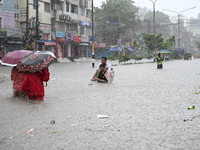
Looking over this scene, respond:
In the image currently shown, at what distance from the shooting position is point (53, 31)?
51062 millimetres

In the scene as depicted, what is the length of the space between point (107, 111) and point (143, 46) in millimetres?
73348

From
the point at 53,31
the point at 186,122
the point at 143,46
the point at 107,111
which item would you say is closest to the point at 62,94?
the point at 107,111

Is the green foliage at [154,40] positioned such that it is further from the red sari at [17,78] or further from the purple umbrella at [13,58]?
the red sari at [17,78]

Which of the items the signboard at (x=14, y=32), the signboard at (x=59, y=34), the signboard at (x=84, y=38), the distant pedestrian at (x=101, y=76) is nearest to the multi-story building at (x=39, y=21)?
the signboard at (x=14, y=32)

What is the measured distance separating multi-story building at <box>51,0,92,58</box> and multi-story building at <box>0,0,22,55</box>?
33.4ft

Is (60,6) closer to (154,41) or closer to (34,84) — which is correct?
(154,41)

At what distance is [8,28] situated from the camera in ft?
127

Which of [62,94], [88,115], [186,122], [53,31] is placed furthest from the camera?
[53,31]

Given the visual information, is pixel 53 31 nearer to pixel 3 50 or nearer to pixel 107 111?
pixel 3 50

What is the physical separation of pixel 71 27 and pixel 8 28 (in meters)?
19.1

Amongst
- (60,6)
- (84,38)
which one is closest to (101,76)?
(60,6)

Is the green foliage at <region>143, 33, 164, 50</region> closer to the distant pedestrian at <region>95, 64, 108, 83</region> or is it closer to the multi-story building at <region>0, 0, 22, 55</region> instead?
the multi-story building at <region>0, 0, 22, 55</region>

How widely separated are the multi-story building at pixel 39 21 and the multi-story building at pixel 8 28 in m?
1.22

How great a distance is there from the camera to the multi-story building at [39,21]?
43188 mm
